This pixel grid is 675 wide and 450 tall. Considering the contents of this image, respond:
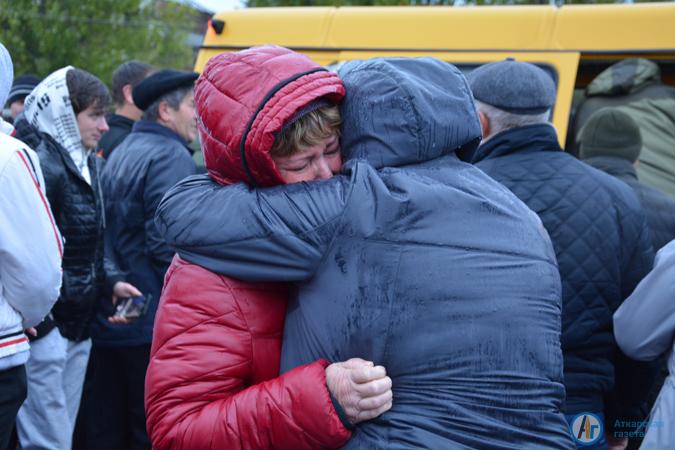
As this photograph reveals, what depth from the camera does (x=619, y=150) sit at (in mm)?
3459

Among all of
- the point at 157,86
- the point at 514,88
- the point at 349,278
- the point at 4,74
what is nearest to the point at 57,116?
the point at 157,86

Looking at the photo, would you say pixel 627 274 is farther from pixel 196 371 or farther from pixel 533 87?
pixel 196 371

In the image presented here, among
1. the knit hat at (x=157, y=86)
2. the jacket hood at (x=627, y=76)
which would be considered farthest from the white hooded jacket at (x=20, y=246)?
the jacket hood at (x=627, y=76)

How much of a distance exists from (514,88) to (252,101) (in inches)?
69.6

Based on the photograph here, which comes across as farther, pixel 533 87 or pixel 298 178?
pixel 533 87

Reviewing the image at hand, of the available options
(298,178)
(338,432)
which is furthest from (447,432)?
(298,178)

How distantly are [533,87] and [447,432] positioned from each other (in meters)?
1.91

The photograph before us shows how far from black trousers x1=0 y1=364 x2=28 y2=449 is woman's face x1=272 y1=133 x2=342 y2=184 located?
1.50 metres

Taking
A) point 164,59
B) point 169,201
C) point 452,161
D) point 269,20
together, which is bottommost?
point 164,59

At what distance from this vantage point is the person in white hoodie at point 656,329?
2404mm

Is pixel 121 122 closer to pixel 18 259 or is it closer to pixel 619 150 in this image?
pixel 18 259

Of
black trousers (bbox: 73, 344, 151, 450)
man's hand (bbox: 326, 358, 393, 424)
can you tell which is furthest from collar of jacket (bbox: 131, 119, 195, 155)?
man's hand (bbox: 326, 358, 393, 424)

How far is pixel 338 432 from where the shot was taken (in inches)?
58.9

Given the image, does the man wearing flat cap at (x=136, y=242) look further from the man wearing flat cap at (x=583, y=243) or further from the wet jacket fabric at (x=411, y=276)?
the wet jacket fabric at (x=411, y=276)
